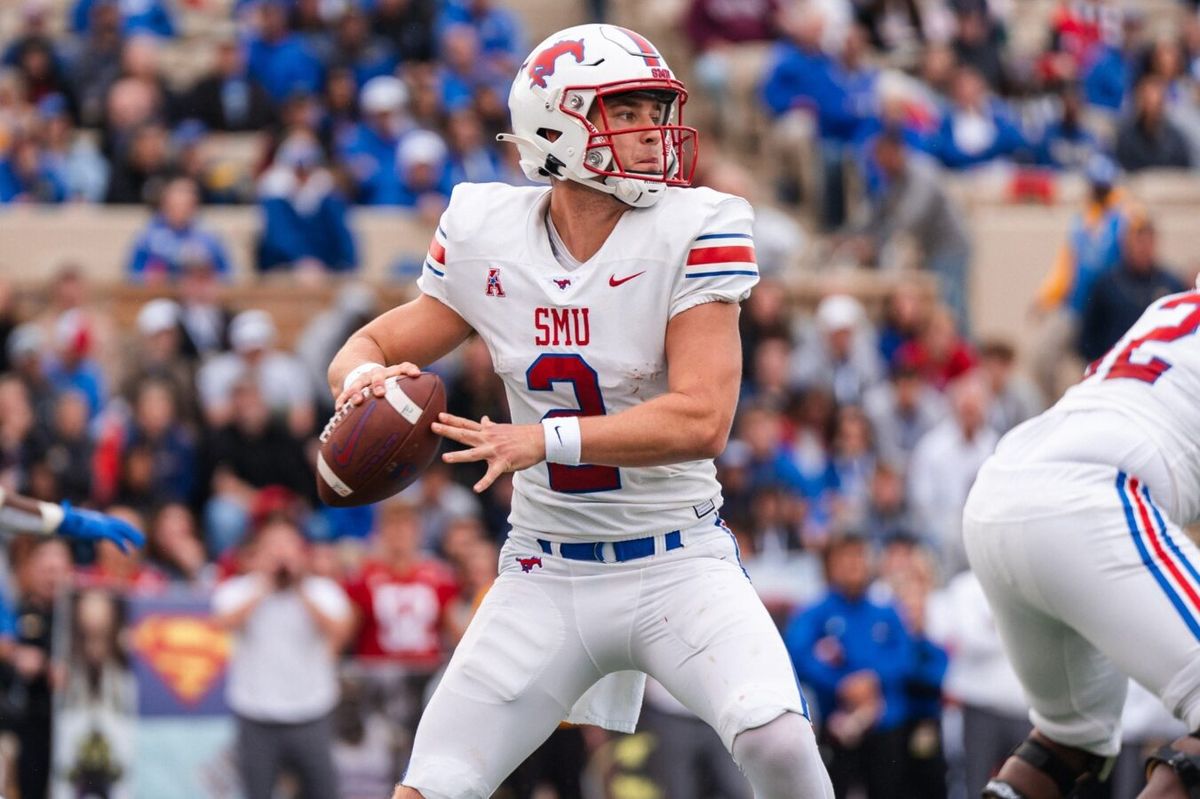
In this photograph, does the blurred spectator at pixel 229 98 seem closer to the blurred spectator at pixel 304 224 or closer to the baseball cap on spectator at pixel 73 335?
the blurred spectator at pixel 304 224

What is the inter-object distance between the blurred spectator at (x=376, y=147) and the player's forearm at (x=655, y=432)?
8.37 meters

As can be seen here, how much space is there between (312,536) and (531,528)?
18.7ft

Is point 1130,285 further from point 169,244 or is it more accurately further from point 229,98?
point 229,98

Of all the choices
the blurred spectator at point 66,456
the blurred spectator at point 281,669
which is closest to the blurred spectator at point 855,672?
the blurred spectator at point 281,669

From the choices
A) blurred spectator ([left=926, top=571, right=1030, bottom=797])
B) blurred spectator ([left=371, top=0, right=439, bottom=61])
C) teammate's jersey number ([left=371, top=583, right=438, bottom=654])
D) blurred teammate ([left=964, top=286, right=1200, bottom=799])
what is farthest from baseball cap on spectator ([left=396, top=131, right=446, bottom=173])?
blurred teammate ([left=964, top=286, right=1200, bottom=799])

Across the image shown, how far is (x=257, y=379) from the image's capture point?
35.9 feet

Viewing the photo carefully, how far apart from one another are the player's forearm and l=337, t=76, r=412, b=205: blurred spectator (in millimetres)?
8370

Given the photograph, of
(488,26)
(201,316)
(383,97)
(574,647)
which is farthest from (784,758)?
(488,26)

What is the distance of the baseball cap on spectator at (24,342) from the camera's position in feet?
35.6

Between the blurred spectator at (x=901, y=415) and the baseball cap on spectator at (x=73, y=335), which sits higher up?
the baseball cap on spectator at (x=73, y=335)

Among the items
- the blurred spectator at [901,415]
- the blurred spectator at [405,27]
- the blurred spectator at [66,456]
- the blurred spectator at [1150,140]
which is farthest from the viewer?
the blurred spectator at [1150,140]

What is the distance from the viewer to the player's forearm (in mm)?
4797

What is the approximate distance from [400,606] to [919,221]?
17.4ft

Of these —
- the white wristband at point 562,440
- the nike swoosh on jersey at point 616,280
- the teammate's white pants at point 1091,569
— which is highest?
the nike swoosh on jersey at point 616,280
